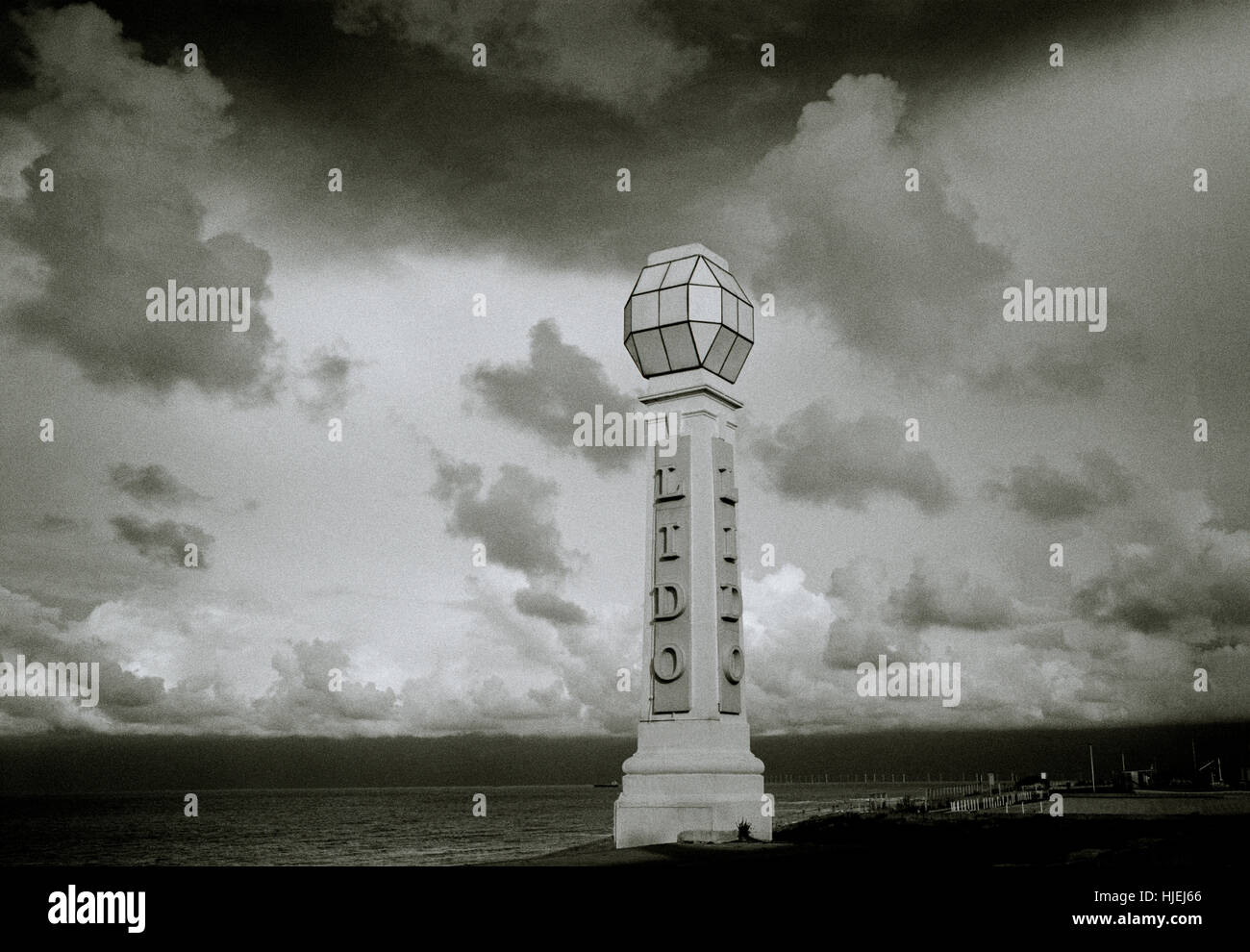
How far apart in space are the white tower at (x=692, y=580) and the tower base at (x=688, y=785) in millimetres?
20

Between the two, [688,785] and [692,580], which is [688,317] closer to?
[692,580]

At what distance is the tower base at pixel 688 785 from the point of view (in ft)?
61.6

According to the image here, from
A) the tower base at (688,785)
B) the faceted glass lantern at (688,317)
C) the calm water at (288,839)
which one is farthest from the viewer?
the calm water at (288,839)

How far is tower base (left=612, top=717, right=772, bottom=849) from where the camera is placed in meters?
18.8

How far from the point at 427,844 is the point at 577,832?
14.8m

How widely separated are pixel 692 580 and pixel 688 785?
12.0 feet

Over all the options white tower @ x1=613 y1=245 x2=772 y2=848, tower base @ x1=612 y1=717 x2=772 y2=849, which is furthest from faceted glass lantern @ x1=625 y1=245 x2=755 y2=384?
tower base @ x1=612 y1=717 x2=772 y2=849

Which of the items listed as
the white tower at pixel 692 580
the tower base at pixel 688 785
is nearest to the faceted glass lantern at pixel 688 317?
the white tower at pixel 692 580

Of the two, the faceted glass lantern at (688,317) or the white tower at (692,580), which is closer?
the white tower at (692,580)

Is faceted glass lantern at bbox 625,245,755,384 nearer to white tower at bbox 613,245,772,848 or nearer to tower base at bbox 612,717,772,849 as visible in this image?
white tower at bbox 613,245,772,848

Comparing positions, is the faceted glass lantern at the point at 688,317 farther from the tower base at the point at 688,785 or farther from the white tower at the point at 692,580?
the tower base at the point at 688,785

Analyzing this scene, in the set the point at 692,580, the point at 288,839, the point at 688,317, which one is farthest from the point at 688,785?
the point at 288,839
